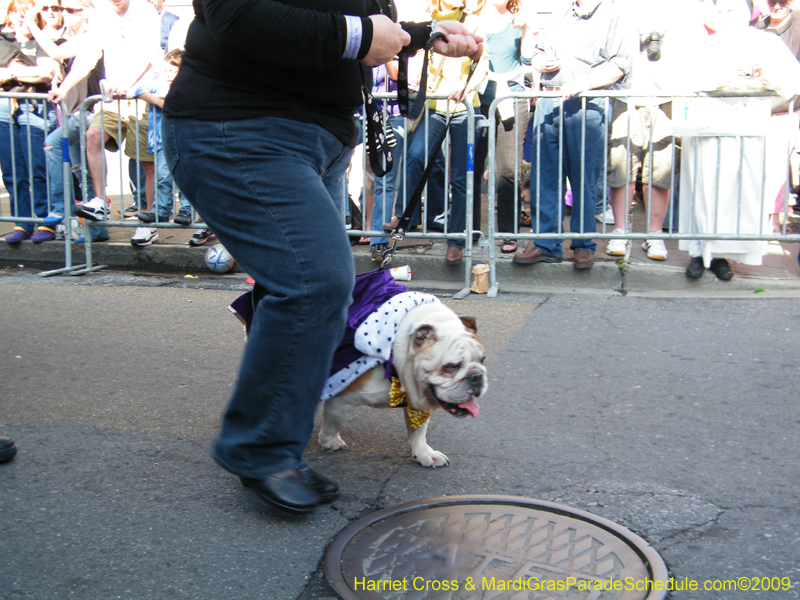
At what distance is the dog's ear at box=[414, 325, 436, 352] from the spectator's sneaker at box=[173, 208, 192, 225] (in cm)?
443

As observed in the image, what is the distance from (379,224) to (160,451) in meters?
3.70

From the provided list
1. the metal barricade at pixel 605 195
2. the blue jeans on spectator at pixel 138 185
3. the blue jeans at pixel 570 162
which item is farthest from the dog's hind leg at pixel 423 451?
the blue jeans on spectator at pixel 138 185

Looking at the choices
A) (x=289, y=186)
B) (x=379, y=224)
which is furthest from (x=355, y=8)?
(x=379, y=224)

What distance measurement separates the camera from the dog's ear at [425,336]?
269cm

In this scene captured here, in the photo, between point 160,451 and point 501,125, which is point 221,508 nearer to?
point 160,451

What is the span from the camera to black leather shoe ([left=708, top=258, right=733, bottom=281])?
594 centimetres

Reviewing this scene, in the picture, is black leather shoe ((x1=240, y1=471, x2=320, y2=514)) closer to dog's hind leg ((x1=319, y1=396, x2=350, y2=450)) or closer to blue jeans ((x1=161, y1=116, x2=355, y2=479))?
blue jeans ((x1=161, y1=116, x2=355, y2=479))

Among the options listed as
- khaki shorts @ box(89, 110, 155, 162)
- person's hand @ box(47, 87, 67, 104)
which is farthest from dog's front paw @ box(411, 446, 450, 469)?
person's hand @ box(47, 87, 67, 104)

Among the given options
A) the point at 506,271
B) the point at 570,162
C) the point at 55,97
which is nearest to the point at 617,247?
the point at 570,162

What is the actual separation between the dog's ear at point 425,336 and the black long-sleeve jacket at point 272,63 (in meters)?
0.68

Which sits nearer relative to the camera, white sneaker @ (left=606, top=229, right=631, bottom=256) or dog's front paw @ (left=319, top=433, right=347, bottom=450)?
dog's front paw @ (left=319, top=433, right=347, bottom=450)

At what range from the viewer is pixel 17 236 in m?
7.27

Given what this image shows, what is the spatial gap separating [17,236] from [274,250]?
5.88m

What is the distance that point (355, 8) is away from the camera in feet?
7.84
